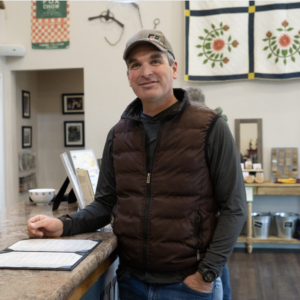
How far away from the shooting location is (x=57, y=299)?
0.97 m

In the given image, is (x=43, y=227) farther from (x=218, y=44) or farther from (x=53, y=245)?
(x=218, y=44)

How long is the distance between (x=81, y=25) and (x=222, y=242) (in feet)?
13.7

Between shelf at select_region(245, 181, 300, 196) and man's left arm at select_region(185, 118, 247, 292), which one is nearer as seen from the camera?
man's left arm at select_region(185, 118, 247, 292)

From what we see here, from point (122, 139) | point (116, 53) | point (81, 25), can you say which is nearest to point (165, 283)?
point (122, 139)

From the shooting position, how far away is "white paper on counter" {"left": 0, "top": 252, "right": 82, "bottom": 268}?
1161 mm

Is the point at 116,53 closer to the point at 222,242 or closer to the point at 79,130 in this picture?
the point at 79,130

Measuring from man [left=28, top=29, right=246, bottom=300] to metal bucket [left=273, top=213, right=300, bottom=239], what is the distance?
10.9 feet

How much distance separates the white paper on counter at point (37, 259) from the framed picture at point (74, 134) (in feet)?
16.8

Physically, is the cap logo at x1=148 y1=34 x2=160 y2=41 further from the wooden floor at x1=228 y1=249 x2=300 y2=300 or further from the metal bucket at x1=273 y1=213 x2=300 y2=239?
the metal bucket at x1=273 y1=213 x2=300 y2=239

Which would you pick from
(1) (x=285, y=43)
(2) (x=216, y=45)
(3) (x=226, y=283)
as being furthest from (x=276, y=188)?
(3) (x=226, y=283)

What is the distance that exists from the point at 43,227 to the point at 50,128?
5193mm

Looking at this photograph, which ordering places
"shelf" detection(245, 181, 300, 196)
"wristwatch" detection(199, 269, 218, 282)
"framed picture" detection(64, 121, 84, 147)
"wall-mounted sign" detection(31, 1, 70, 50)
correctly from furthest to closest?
"framed picture" detection(64, 121, 84, 147)
"wall-mounted sign" detection(31, 1, 70, 50)
"shelf" detection(245, 181, 300, 196)
"wristwatch" detection(199, 269, 218, 282)

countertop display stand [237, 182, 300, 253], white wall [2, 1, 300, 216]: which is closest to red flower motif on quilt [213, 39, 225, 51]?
white wall [2, 1, 300, 216]

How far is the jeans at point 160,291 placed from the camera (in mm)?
1307
